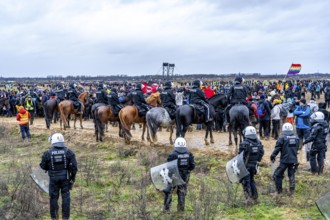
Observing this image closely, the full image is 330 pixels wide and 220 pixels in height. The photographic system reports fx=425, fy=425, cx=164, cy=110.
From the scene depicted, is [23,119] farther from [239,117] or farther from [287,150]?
[287,150]

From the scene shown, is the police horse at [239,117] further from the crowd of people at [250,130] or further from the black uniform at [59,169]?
the black uniform at [59,169]

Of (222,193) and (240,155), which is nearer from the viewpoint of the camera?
(240,155)

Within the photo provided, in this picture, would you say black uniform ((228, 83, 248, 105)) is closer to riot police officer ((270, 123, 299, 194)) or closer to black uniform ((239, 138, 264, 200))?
riot police officer ((270, 123, 299, 194))

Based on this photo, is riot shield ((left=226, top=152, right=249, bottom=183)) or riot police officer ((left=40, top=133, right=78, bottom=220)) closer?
riot police officer ((left=40, top=133, right=78, bottom=220))

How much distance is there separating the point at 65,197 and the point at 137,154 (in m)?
6.47

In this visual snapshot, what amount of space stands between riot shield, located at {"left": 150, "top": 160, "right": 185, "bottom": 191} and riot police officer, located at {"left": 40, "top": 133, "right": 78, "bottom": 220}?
1616mm

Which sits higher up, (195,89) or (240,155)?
(195,89)

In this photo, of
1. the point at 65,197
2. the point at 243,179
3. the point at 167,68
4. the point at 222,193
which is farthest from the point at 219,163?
the point at 167,68

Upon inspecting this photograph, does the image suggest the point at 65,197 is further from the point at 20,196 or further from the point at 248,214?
the point at 248,214

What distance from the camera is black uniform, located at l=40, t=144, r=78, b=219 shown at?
8141 millimetres

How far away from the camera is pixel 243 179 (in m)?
9.16

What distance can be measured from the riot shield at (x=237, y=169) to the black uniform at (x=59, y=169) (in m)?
3.25

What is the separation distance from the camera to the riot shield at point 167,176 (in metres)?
8.36

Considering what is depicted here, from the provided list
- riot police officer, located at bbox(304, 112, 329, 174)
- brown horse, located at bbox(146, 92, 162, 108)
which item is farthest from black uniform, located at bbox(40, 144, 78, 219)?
brown horse, located at bbox(146, 92, 162, 108)
